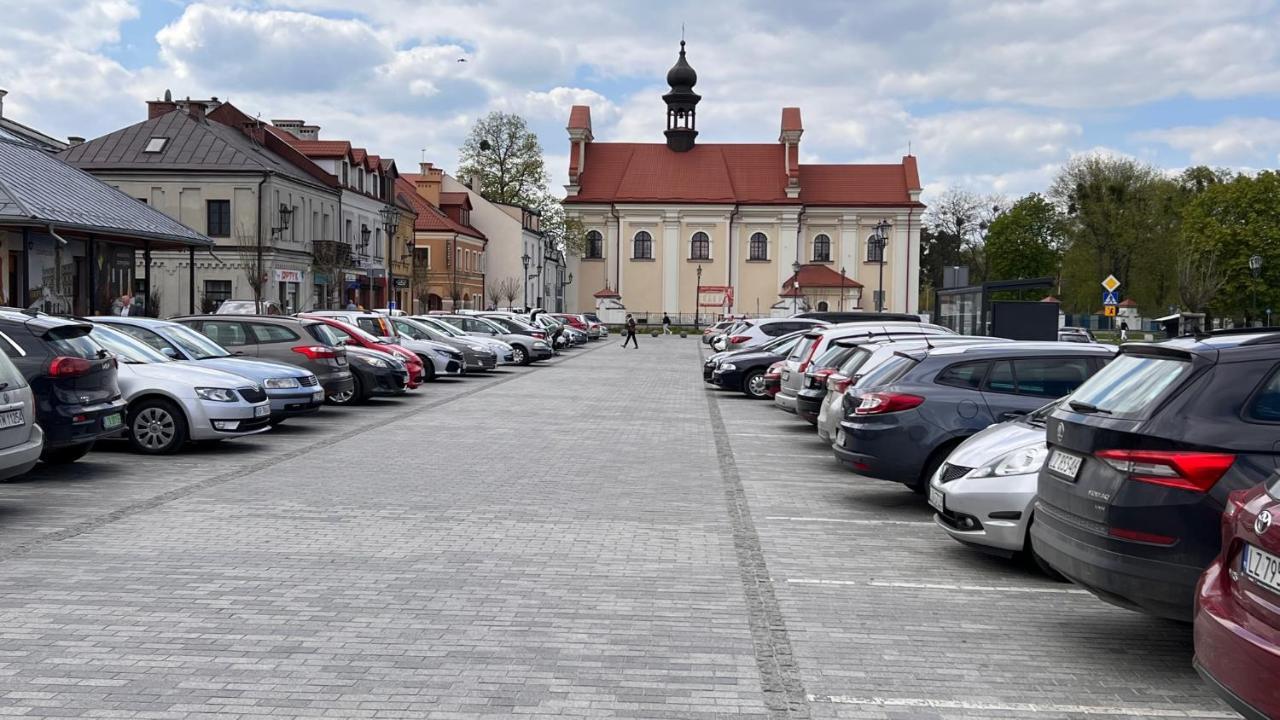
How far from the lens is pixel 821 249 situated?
10019 centimetres

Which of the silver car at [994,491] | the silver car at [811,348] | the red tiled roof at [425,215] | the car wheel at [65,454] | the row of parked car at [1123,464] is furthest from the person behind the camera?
the red tiled roof at [425,215]

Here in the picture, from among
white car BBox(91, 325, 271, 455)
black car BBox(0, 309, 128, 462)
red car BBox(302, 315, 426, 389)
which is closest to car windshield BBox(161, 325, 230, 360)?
white car BBox(91, 325, 271, 455)

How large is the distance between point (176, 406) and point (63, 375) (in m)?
2.67

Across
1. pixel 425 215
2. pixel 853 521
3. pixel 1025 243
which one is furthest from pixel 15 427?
pixel 1025 243

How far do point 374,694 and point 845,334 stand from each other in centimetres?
1457

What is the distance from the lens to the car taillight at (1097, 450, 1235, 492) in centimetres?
594

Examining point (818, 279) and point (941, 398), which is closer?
point (941, 398)

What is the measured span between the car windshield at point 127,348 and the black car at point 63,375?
87.4 inches

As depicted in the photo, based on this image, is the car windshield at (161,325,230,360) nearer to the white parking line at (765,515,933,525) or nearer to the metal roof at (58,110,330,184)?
the white parking line at (765,515,933,525)

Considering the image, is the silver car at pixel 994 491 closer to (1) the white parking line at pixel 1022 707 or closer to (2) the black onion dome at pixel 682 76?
(1) the white parking line at pixel 1022 707

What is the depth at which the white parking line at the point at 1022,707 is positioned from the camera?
561 centimetres

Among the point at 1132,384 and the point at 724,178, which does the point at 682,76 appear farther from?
the point at 1132,384

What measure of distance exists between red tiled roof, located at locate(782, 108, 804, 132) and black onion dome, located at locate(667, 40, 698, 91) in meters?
7.96

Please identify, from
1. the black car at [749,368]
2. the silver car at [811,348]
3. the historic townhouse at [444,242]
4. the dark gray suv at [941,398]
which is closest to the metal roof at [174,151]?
the historic townhouse at [444,242]
